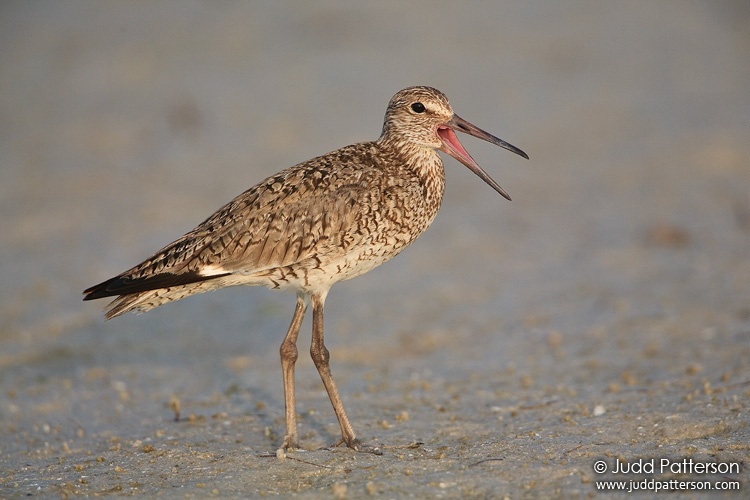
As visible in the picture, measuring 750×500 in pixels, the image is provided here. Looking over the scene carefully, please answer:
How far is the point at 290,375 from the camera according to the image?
23.9ft

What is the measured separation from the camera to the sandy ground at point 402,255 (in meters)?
6.95

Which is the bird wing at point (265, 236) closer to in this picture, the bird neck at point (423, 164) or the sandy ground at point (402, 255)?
the bird neck at point (423, 164)

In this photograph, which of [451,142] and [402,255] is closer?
[451,142]

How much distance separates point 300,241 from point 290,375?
101 cm

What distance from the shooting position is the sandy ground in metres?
6.95

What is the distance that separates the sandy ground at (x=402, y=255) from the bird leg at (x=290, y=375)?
0.23 metres

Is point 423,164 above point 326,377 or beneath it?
above

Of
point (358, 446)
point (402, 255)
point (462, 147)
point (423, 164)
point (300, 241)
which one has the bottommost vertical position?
point (358, 446)

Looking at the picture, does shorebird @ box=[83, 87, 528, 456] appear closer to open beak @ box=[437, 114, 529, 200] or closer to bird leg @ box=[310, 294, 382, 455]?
bird leg @ box=[310, 294, 382, 455]

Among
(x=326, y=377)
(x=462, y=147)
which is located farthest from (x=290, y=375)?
(x=462, y=147)

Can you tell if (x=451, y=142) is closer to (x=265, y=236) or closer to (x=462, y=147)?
(x=462, y=147)

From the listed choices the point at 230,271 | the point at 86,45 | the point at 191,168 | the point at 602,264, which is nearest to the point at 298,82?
the point at 191,168

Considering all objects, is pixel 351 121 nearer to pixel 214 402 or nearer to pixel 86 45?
pixel 86 45

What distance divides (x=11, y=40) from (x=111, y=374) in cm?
1023
